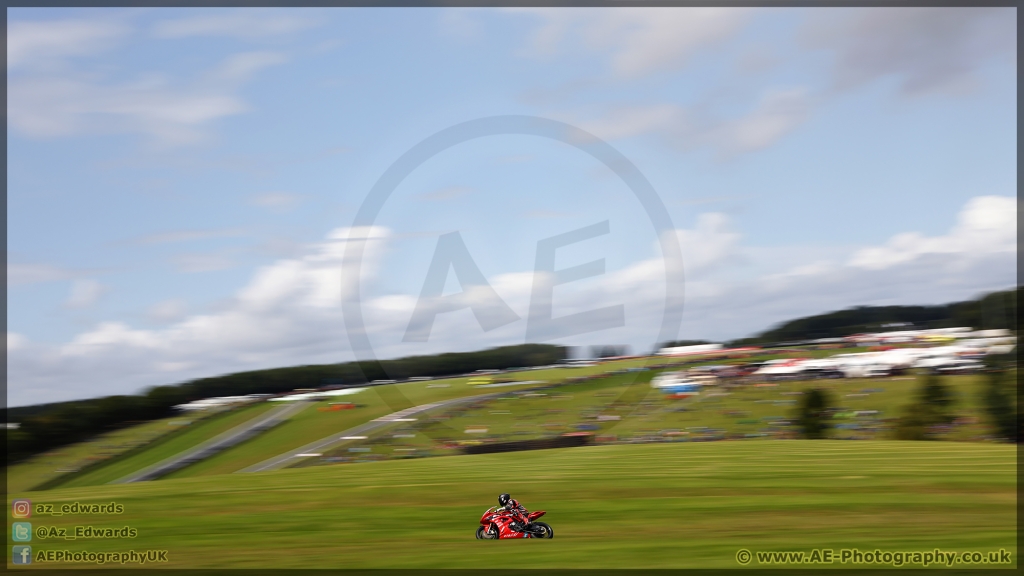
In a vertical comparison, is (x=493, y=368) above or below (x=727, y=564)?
above

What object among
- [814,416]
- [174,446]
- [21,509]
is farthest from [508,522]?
[814,416]

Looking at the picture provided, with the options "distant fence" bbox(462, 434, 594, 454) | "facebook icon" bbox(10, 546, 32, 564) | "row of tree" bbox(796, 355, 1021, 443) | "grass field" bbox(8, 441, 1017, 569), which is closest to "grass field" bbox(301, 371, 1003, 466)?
"row of tree" bbox(796, 355, 1021, 443)

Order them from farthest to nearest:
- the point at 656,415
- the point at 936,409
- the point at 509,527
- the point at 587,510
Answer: the point at 656,415 → the point at 936,409 → the point at 587,510 → the point at 509,527

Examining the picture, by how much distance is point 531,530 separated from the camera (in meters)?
9.87

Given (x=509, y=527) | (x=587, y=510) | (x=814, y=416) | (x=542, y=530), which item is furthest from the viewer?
(x=814, y=416)

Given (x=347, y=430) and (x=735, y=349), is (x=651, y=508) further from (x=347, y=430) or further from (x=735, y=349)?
(x=735, y=349)

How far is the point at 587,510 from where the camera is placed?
37.9 ft

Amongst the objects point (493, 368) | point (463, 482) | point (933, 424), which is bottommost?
point (933, 424)

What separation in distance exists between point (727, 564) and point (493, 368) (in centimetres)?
1746

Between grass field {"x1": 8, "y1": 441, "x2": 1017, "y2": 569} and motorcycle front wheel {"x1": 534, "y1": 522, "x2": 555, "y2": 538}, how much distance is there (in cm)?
27

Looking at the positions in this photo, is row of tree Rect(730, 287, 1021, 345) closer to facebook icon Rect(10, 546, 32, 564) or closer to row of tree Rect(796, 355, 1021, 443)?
row of tree Rect(796, 355, 1021, 443)

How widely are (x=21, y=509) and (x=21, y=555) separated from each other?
192 centimetres

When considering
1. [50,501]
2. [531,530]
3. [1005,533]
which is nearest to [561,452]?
[531,530]

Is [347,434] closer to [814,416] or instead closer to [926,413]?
[814,416]
